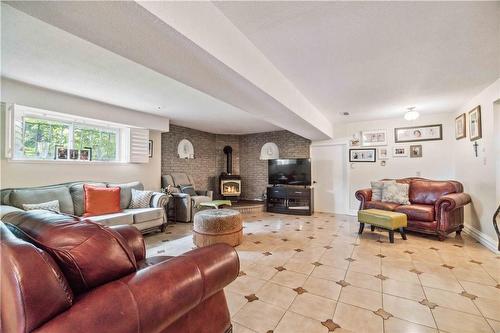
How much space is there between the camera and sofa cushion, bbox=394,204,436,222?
374 centimetres

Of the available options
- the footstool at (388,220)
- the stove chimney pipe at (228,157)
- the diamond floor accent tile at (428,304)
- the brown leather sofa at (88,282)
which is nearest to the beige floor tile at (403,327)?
the diamond floor accent tile at (428,304)

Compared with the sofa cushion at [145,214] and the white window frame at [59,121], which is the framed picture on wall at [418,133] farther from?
the white window frame at [59,121]

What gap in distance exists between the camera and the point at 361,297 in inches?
81.5

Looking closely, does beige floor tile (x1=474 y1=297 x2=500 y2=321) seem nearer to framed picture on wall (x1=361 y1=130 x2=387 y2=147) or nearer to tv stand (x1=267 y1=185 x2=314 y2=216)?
tv stand (x1=267 y1=185 x2=314 y2=216)

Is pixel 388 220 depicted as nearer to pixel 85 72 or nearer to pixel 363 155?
pixel 363 155

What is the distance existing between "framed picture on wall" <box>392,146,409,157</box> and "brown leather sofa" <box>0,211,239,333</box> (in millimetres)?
5271

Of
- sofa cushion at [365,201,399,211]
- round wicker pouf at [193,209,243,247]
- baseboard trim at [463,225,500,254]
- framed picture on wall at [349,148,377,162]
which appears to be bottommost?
baseboard trim at [463,225,500,254]

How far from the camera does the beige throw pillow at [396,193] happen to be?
4355mm

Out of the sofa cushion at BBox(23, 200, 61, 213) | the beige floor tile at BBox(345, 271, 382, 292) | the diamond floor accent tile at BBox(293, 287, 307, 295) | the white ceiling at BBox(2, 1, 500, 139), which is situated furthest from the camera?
the sofa cushion at BBox(23, 200, 61, 213)

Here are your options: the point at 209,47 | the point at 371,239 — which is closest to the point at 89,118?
the point at 209,47

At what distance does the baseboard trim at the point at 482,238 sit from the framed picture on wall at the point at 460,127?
169cm

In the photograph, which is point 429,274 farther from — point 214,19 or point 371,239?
point 214,19

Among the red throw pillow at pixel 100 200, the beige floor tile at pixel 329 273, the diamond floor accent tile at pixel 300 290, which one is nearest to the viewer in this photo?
the diamond floor accent tile at pixel 300 290

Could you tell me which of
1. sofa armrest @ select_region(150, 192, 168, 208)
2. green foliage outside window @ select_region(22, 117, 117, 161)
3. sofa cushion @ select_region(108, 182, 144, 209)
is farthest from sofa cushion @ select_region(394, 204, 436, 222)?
green foliage outside window @ select_region(22, 117, 117, 161)
